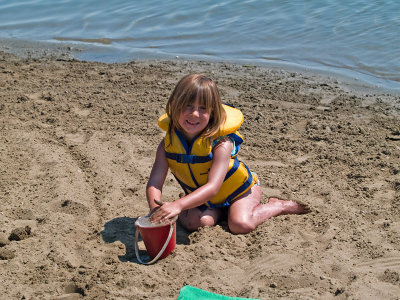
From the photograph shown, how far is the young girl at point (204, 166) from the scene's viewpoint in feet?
12.1

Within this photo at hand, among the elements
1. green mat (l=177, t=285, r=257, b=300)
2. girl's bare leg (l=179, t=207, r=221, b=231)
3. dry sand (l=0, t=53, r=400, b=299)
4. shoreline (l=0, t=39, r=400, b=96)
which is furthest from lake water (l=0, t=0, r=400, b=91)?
green mat (l=177, t=285, r=257, b=300)

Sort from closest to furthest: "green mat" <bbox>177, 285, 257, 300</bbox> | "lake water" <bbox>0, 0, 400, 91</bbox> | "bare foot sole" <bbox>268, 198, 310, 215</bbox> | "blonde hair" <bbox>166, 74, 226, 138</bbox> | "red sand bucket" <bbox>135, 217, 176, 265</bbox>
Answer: "green mat" <bbox>177, 285, 257, 300</bbox>
"red sand bucket" <bbox>135, 217, 176, 265</bbox>
"blonde hair" <bbox>166, 74, 226, 138</bbox>
"bare foot sole" <bbox>268, 198, 310, 215</bbox>
"lake water" <bbox>0, 0, 400, 91</bbox>

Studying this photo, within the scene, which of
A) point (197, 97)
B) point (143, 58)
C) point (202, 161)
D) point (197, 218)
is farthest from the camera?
point (143, 58)

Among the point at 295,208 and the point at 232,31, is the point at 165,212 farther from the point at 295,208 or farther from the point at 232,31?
the point at 232,31

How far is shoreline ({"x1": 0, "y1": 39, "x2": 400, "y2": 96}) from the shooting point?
723 cm

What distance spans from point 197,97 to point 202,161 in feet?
1.73

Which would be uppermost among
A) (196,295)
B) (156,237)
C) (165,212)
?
(165,212)

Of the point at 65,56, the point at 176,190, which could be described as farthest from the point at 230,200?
the point at 65,56

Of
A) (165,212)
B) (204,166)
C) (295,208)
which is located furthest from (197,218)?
(295,208)

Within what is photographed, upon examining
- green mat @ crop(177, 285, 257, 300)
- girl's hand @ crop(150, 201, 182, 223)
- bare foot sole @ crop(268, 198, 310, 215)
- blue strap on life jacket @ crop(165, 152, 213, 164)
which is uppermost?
blue strap on life jacket @ crop(165, 152, 213, 164)

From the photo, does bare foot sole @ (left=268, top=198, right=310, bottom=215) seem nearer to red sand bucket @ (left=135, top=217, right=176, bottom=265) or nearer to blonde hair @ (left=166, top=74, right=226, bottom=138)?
blonde hair @ (left=166, top=74, right=226, bottom=138)

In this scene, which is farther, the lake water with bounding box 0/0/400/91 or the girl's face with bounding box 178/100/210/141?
the lake water with bounding box 0/0/400/91

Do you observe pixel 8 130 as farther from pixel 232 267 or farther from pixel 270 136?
pixel 232 267

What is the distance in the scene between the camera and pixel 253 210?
4.08m
